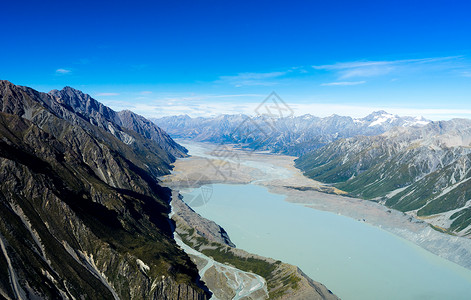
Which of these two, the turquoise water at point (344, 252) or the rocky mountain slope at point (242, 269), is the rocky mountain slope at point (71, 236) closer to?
the rocky mountain slope at point (242, 269)

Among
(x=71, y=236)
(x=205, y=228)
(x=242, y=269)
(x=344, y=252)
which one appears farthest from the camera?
(x=205, y=228)

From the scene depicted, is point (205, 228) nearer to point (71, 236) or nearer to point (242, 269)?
point (242, 269)

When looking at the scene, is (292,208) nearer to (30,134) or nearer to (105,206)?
(105,206)

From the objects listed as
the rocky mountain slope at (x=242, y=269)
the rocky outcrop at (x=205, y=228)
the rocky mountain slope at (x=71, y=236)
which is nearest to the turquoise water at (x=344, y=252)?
the rocky outcrop at (x=205, y=228)

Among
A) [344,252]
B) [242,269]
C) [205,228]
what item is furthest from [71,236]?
[344,252]

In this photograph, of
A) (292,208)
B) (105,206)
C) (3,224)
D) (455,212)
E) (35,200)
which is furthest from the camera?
(292,208)

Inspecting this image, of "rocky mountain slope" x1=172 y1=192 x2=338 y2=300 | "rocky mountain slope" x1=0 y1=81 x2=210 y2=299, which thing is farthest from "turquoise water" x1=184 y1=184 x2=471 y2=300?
"rocky mountain slope" x1=0 y1=81 x2=210 y2=299

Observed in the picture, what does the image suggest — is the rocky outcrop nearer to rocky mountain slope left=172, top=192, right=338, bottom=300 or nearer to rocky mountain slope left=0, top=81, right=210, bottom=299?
rocky mountain slope left=172, top=192, right=338, bottom=300

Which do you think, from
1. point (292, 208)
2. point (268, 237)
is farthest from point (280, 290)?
point (292, 208)
